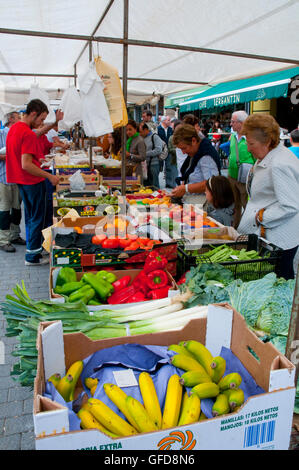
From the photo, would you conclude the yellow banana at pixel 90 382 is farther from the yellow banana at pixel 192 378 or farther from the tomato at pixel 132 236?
the tomato at pixel 132 236

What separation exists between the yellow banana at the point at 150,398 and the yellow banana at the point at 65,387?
0.30 metres

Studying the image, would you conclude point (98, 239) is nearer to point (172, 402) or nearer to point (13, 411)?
point (13, 411)

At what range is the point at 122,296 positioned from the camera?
110 inches

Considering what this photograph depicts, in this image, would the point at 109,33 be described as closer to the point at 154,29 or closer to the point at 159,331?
the point at 154,29

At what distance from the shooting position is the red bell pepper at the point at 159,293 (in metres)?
2.66

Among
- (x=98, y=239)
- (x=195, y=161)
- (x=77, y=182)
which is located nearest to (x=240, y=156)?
(x=195, y=161)

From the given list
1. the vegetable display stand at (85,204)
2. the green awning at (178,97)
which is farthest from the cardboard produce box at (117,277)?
the green awning at (178,97)

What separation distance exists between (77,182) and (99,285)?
3615mm

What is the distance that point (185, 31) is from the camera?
5.15 meters

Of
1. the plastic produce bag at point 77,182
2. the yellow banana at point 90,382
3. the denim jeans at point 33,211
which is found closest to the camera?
the yellow banana at point 90,382

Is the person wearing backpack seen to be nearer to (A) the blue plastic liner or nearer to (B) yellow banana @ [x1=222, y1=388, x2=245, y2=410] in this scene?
(A) the blue plastic liner

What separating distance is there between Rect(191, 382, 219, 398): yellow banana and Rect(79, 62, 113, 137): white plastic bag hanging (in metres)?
3.35

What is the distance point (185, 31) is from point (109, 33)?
133 centimetres

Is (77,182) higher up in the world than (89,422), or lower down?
higher up
